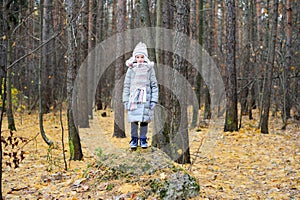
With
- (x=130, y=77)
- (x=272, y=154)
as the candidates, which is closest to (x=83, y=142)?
(x=272, y=154)

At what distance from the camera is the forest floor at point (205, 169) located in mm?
6438

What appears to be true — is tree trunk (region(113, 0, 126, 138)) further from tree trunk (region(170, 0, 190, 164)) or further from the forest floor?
tree trunk (region(170, 0, 190, 164))

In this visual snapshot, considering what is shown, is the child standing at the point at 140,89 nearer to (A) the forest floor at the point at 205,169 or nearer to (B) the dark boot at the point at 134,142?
(B) the dark boot at the point at 134,142

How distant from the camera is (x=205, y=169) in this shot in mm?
8703

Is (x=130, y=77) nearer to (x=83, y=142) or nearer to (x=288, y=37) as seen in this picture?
(x=83, y=142)

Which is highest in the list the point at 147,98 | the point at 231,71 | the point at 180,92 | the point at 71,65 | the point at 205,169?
the point at 231,71

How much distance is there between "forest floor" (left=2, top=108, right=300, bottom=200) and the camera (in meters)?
6.44

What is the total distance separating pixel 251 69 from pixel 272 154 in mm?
10016

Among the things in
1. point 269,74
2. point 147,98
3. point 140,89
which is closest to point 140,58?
point 140,89

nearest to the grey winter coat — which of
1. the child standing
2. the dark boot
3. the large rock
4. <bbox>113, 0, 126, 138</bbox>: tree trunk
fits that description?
the child standing

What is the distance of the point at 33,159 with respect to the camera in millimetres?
9633

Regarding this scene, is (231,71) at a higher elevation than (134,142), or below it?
higher

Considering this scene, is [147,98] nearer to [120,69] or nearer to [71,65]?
[71,65]

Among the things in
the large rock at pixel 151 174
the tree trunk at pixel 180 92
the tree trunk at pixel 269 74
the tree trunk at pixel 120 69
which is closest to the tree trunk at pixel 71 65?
the tree trunk at pixel 180 92
